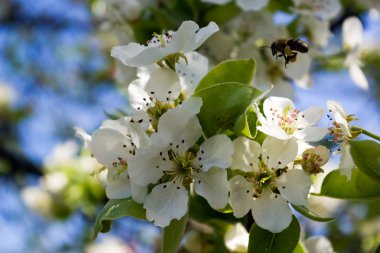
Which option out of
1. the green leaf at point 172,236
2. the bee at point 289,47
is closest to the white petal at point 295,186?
the green leaf at point 172,236

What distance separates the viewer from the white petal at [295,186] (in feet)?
3.93

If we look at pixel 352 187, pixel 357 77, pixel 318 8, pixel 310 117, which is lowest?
pixel 357 77

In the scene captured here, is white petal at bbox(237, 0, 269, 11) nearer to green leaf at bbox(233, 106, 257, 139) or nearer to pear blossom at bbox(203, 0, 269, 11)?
pear blossom at bbox(203, 0, 269, 11)

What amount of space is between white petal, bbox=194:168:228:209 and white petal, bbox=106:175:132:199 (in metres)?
0.14

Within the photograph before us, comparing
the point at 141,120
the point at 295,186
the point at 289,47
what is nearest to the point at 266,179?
the point at 295,186

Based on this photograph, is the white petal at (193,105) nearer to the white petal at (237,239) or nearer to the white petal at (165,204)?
the white petal at (165,204)

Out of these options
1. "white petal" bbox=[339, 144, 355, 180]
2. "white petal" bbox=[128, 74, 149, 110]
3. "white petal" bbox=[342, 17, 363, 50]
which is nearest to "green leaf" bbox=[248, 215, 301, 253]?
"white petal" bbox=[339, 144, 355, 180]

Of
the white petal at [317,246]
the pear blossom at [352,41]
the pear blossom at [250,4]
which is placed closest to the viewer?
the white petal at [317,246]

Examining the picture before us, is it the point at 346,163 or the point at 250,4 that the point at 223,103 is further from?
the point at 250,4

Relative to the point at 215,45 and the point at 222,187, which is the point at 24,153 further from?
the point at 222,187

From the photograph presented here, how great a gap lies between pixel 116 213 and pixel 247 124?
0.96 feet

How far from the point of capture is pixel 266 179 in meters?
1.23

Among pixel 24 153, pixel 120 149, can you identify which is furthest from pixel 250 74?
pixel 24 153

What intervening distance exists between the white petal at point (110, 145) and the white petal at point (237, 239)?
35cm
